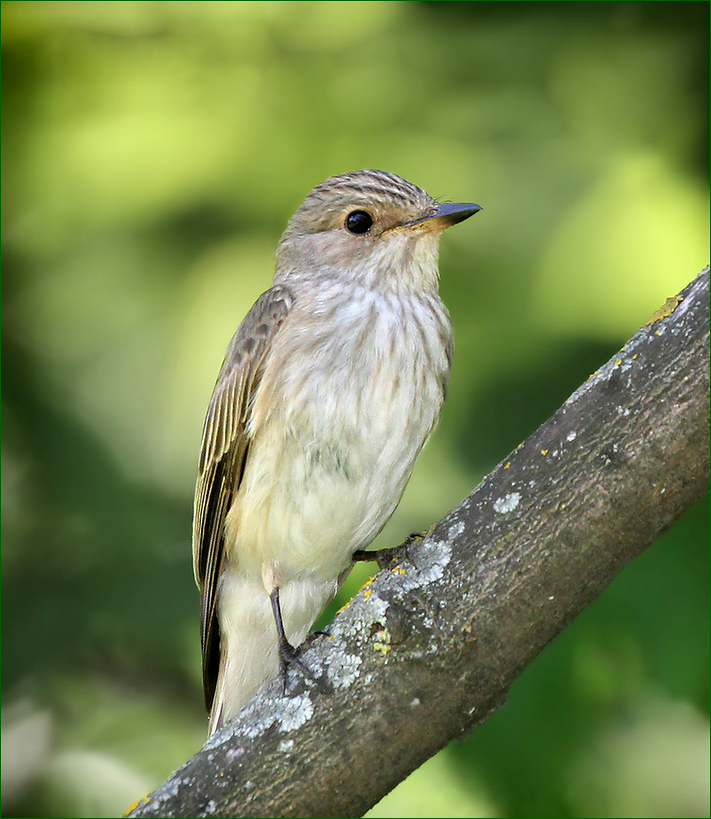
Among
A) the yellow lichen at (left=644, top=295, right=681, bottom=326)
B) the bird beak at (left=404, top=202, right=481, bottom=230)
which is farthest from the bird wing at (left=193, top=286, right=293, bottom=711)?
the yellow lichen at (left=644, top=295, right=681, bottom=326)

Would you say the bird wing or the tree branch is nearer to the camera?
the tree branch

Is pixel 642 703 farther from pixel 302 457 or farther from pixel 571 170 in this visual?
pixel 571 170

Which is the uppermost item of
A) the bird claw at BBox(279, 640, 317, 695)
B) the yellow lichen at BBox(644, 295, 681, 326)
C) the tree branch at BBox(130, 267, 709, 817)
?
the bird claw at BBox(279, 640, 317, 695)

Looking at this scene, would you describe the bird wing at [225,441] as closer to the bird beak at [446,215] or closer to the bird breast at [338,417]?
the bird breast at [338,417]

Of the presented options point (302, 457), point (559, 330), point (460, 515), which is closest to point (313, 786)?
point (460, 515)

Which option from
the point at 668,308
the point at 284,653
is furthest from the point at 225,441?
the point at 668,308

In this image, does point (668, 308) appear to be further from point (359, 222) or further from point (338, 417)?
point (359, 222)

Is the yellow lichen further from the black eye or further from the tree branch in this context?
the black eye
